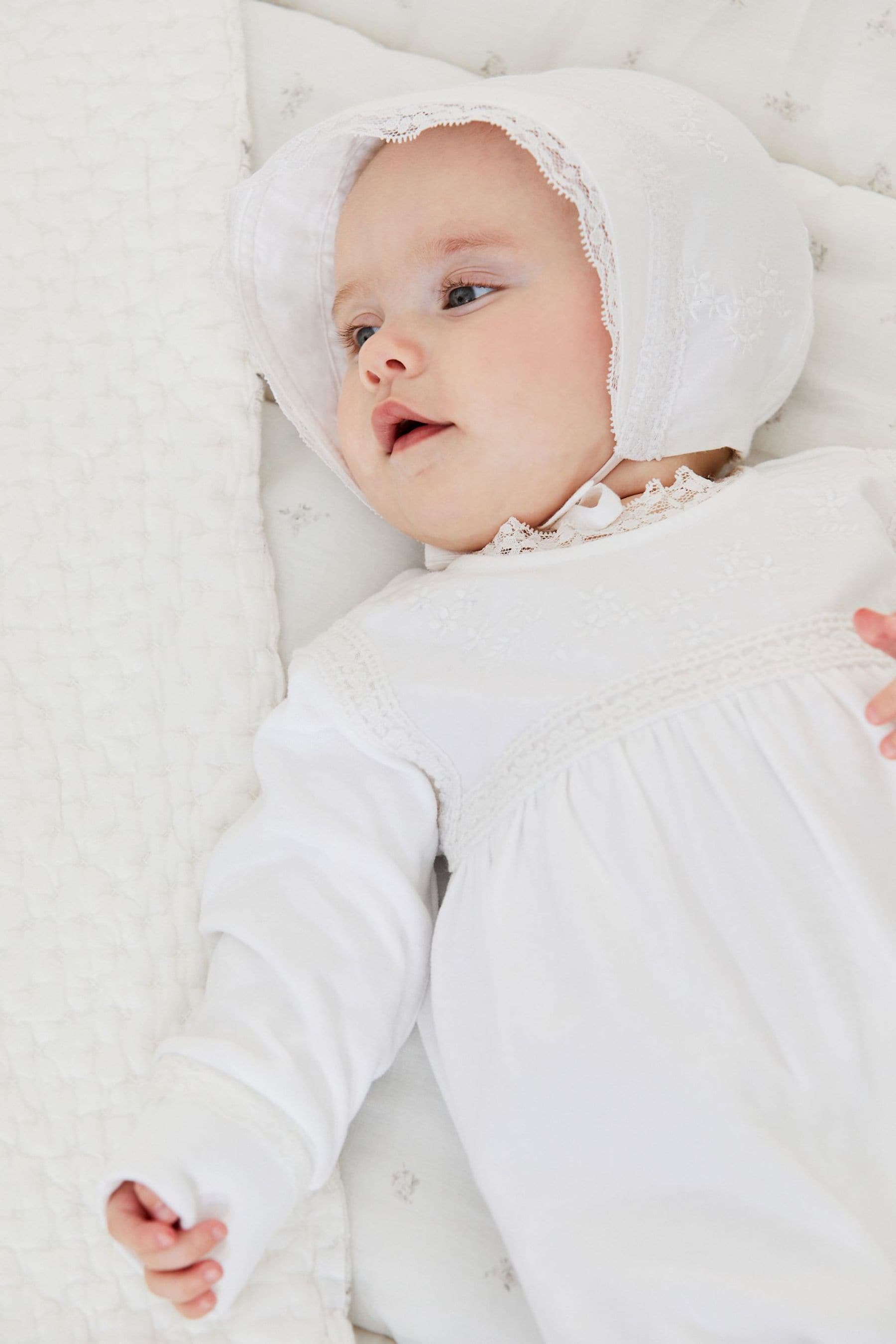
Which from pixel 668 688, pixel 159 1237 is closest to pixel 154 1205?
pixel 159 1237

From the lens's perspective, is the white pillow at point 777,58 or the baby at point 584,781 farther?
the white pillow at point 777,58

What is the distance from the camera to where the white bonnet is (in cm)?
108

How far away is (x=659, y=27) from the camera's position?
58.6 inches

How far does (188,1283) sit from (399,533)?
2.59ft

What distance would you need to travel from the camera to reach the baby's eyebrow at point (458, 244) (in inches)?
43.9

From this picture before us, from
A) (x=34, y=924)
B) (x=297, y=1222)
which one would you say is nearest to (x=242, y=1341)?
(x=297, y=1222)

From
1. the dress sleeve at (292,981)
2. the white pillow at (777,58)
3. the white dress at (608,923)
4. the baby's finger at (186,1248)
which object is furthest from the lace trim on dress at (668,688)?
the white pillow at (777,58)

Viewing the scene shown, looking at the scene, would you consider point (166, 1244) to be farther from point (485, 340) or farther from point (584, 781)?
point (485, 340)

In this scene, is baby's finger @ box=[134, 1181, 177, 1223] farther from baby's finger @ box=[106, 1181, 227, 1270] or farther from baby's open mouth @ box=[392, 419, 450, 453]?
baby's open mouth @ box=[392, 419, 450, 453]

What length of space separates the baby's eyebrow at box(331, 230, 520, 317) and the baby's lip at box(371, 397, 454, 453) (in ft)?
0.46

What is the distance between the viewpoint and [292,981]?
102 cm

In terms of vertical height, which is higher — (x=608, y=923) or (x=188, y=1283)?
(x=608, y=923)

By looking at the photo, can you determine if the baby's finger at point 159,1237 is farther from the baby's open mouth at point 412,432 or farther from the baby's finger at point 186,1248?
the baby's open mouth at point 412,432

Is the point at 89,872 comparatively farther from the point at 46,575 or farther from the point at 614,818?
the point at 614,818
